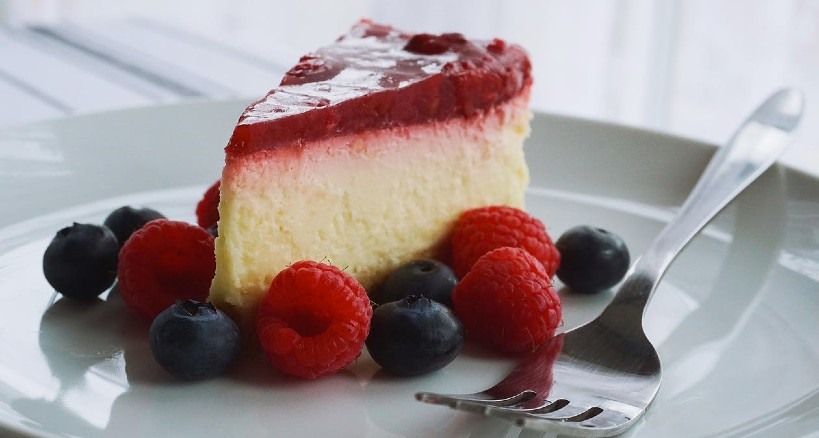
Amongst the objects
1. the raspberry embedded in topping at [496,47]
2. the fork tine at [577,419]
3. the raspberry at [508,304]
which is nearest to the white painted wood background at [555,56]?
the raspberry embedded in topping at [496,47]

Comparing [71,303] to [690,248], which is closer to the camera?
[71,303]

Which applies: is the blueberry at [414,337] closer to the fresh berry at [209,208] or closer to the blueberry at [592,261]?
the blueberry at [592,261]

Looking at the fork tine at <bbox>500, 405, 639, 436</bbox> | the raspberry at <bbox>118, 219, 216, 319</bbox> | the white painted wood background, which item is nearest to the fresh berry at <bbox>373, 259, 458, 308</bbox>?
the raspberry at <bbox>118, 219, 216, 319</bbox>

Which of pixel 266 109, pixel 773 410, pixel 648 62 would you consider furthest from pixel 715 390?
A: pixel 648 62

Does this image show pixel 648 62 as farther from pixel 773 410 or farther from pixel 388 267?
pixel 773 410

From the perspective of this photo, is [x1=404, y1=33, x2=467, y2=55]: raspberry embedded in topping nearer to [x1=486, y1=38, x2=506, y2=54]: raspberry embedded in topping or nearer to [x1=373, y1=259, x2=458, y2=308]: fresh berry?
[x1=486, y1=38, x2=506, y2=54]: raspberry embedded in topping

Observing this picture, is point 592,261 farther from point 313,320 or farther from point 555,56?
point 555,56
